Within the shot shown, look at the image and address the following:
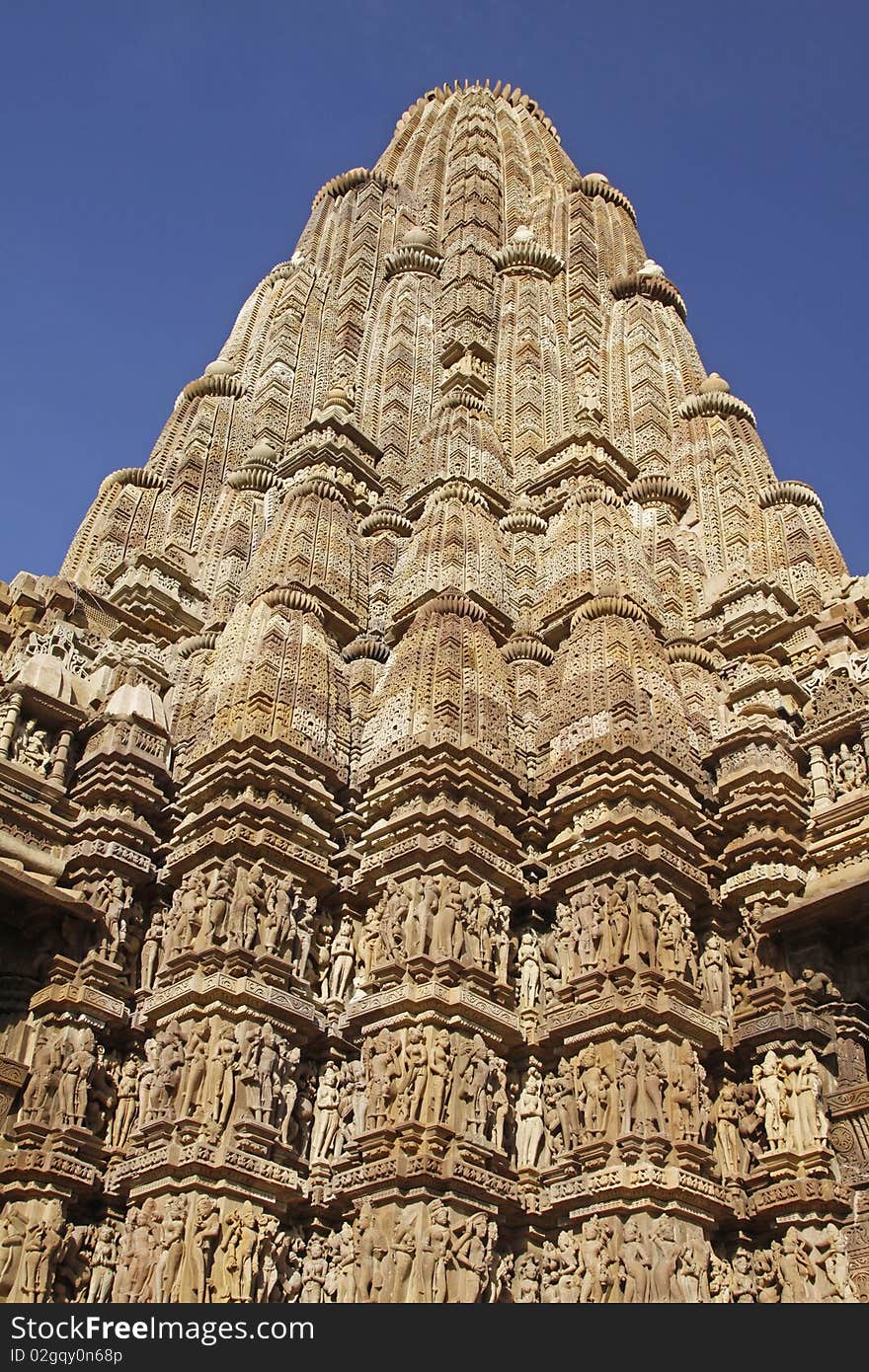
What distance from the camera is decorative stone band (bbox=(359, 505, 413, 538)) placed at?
2344 centimetres

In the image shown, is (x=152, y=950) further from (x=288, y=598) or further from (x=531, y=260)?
(x=531, y=260)

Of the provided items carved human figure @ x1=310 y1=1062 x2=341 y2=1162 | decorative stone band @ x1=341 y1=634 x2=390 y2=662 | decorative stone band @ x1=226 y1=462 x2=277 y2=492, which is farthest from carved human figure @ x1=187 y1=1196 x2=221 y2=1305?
decorative stone band @ x1=226 y1=462 x2=277 y2=492

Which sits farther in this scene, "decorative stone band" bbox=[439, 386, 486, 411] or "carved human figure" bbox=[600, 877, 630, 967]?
"decorative stone band" bbox=[439, 386, 486, 411]

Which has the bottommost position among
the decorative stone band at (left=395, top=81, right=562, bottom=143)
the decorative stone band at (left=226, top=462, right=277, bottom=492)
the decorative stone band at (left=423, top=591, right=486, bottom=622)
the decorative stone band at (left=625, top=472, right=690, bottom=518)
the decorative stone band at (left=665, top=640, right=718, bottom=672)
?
the decorative stone band at (left=423, top=591, right=486, bottom=622)

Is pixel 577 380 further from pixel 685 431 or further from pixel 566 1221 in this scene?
pixel 566 1221

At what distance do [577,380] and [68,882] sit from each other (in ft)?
55.6

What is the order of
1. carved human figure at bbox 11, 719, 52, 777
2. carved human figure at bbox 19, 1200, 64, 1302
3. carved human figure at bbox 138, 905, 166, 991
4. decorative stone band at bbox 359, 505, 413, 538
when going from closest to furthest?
carved human figure at bbox 19, 1200, 64, 1302
carved human figure at bbox 138, 905, 166, 991
carved human figure at bbox 11, 719, 52, 777
decorative stone band at bbox 359, 505, 413, 538

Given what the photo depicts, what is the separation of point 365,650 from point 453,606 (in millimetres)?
1999

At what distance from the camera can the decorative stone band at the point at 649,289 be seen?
32.2 metres

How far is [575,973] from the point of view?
49.2 ft

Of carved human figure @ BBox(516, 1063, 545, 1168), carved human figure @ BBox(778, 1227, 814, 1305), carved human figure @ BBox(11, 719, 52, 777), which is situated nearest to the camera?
carved human figure @ BBox(778, 1227, 814, 1305)

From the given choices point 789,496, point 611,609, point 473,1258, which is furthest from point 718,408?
point 473,1258

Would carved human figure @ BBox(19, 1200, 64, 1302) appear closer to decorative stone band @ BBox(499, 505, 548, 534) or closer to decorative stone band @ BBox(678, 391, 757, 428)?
decorative stone band @ BBox(499, 505, 548, 534)

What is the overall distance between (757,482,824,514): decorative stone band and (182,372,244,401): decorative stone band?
12909mm
